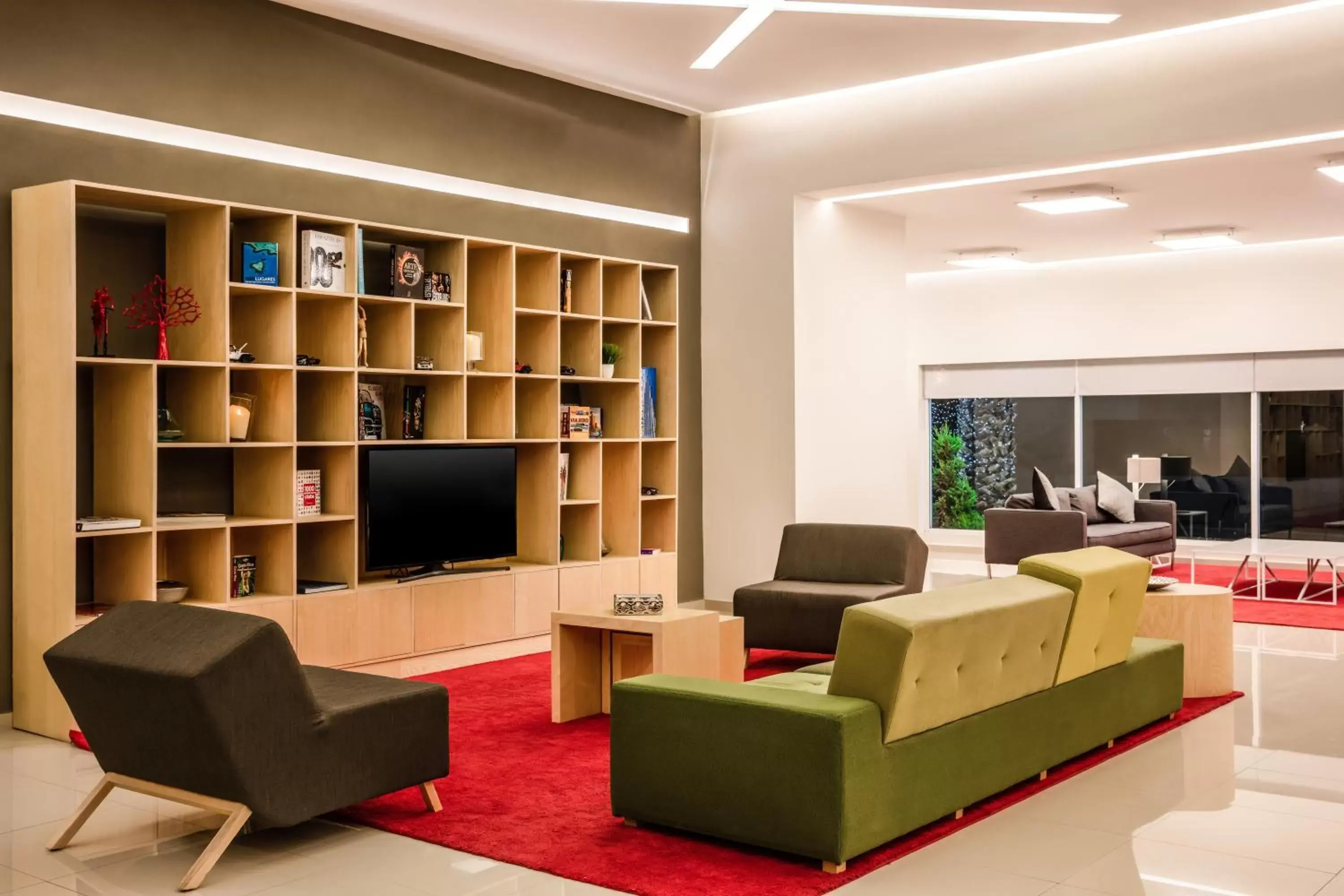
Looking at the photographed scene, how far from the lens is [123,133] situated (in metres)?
5.88

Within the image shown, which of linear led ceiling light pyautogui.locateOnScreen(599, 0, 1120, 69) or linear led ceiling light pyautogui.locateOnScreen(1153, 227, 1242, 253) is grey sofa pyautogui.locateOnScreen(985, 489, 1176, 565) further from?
linear led ceiling light pyautogui.locateOnScreen(599, 0, 1120, 69)

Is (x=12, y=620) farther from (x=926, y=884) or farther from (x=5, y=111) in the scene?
(x=926, y=884)

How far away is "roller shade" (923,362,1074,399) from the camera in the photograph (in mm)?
13516

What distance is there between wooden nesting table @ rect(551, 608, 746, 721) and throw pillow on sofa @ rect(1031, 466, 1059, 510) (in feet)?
18.2

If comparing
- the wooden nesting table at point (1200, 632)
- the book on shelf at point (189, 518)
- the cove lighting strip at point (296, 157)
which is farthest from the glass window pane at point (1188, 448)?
the book on shelf at point (189, 518)

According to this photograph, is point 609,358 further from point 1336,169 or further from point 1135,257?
point 1135,257

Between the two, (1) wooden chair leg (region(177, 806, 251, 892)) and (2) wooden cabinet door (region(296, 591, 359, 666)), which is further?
(2) wooden cabinet door (region(296, 591, 359, 666))

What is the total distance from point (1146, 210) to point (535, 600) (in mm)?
5837

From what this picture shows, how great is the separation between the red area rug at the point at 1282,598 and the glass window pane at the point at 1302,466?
1.46 feet

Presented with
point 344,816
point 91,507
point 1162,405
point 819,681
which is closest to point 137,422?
point 91,507

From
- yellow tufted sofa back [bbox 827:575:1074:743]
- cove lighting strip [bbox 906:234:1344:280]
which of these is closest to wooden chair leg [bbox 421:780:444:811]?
yellow tufted sofa back [bbox 827:575:1074:743]

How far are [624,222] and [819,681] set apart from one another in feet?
15.3

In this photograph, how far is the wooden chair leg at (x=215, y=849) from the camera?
3598 mm

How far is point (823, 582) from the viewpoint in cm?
751
